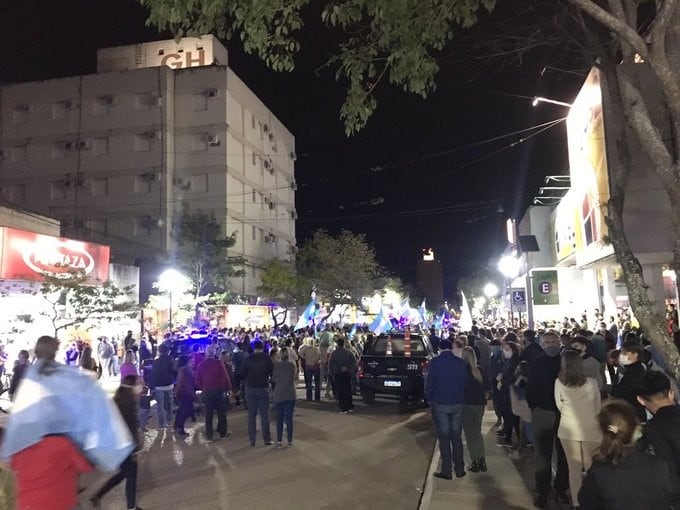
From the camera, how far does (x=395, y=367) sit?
48.2 feet

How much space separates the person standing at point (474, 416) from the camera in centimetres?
849

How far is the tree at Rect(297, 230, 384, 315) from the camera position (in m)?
51.4

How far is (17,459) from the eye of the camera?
3662 millimetres

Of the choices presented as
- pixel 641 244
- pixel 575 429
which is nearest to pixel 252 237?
pixel 641 244

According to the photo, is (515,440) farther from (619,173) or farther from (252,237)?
(252,237)

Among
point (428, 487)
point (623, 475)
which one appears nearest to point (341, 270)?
point (428, 487)

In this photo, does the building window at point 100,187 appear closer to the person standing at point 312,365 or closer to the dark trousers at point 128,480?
the person standing at point 312,365

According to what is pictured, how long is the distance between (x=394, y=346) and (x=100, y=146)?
3864 centimetres

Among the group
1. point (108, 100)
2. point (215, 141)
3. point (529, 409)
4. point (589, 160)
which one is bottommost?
point (529, 409)

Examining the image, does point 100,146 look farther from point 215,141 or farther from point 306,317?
point 306,317

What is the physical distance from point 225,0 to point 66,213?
45.1m

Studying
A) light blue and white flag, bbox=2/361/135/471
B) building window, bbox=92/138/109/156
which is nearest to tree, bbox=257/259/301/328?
building window, bbox=92/138/109/156

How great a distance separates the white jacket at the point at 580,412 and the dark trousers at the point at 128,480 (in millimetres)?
4798

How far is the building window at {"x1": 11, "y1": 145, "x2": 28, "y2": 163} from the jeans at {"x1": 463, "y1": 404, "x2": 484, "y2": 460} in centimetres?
4924
